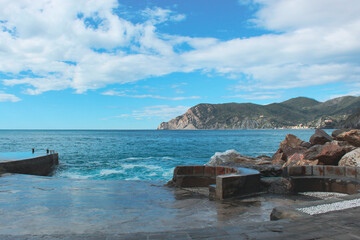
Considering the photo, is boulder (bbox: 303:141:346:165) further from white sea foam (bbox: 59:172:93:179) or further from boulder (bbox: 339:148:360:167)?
white sea foam (bbox: 59:172:93:179)

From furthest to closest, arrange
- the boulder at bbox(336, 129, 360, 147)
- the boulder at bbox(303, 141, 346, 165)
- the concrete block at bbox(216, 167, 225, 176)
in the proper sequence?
1. the boulder at bbox(336, 129, 360, 147)
2. the boulder at bbox(303, 141, 346, 165)
3. the concrete block at bbox(216, 167, 225, 176)

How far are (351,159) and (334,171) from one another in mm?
1429

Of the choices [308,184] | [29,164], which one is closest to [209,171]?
[308,184]

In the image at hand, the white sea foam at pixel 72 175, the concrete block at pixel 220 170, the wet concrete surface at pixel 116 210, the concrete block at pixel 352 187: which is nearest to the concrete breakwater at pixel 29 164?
the white sea foam at pixel 72 175

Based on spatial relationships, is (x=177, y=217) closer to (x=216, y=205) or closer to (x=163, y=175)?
(x=216, y=205)

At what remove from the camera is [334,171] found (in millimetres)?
9258

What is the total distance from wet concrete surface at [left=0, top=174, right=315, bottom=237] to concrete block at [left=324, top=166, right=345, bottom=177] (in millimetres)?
1707

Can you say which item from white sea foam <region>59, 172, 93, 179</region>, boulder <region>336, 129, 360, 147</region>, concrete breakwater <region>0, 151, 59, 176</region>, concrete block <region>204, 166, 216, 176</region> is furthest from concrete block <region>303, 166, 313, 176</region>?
white sea foam <region>59, 172, 93, 179</region>

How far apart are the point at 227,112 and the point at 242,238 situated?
633ft

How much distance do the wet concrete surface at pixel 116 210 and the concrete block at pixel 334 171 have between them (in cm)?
171

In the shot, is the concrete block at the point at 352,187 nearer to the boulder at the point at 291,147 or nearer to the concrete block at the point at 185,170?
the concrete block at the point at 185,170

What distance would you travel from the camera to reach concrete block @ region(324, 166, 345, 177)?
9.12 metres

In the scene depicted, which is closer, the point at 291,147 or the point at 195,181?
the point at 195,181

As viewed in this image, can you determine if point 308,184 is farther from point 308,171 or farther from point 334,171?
point 334,171
